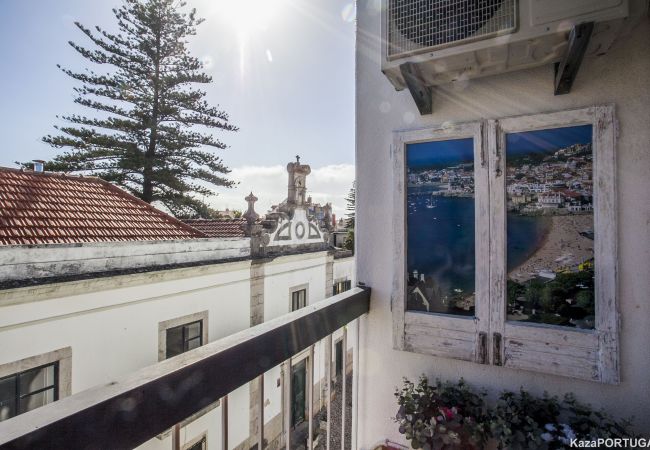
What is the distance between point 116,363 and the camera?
4.44m

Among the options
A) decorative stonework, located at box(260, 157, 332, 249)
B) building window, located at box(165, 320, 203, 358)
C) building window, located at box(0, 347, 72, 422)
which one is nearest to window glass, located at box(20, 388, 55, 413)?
building window, located at box(0, 347, 72, 422)

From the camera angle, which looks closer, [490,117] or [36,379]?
[490,117]

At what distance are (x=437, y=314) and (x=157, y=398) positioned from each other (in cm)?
114

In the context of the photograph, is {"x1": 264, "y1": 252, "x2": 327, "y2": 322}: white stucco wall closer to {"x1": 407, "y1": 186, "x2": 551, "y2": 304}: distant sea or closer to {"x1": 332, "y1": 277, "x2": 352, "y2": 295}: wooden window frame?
{"x1": 332, "y1": 277, "x2": 352, "y2": 295}: wooden window frame

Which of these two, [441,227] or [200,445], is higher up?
[441,227]

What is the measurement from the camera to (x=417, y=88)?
1396mm

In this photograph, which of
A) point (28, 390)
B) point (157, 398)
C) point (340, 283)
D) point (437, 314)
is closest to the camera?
point (157, 398)

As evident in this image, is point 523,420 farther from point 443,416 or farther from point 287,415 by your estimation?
point 287,415

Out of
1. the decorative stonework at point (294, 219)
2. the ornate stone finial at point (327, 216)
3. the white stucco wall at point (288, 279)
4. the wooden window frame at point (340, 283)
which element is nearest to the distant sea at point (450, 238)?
the white stucco wall at point (288, 279)

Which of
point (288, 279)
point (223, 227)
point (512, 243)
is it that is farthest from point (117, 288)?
point (512, 243)

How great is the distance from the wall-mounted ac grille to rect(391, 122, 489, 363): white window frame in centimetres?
37

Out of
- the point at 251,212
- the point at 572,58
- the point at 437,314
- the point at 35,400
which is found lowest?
the point at 35,400

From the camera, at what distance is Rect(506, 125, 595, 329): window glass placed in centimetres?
125

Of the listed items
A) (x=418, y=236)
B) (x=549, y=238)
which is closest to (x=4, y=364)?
(x=418, y=236)
